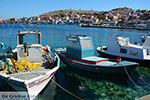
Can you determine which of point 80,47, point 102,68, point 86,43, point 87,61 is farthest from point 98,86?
point 86,43

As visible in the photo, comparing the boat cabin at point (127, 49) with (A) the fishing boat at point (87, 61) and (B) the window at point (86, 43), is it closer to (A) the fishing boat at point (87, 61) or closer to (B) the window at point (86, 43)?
(A) the fishing boat at point (87, 61)

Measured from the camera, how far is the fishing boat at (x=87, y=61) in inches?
525

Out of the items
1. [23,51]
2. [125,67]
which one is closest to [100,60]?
[125,67]

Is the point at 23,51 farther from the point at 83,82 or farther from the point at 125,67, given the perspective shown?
the point at 125,67

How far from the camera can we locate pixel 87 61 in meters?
14.6

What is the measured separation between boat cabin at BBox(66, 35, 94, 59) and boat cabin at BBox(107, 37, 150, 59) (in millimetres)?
5449

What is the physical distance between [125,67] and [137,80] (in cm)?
233

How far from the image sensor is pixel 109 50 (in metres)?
20.4

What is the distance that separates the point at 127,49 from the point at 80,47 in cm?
747

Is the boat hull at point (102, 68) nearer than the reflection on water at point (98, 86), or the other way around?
the reflection on water at point (98, 86)

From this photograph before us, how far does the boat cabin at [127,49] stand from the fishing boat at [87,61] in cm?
387

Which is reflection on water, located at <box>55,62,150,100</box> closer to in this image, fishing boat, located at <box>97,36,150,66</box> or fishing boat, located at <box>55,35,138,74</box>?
fishing boat, located at <box>55,35,138,74</box>

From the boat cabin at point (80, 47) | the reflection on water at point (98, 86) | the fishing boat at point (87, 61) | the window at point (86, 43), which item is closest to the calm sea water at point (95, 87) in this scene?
the reflection on water at point (98, 86)

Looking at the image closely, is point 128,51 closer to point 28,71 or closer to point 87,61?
point 87,61
